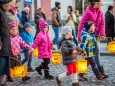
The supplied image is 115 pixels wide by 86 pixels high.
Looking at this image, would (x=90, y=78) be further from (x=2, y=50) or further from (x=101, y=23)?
(x=2, y=50)

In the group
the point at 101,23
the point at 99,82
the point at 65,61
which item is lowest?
the point at 99,82

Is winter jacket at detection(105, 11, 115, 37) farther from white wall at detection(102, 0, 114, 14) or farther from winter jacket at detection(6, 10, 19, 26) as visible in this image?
Answer: winter jacket at detection(6, 10, 19, 26)

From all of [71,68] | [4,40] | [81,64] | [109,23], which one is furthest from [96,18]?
[109,23]

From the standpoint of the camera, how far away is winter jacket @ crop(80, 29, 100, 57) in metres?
8.49

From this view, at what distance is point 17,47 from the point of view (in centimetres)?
864

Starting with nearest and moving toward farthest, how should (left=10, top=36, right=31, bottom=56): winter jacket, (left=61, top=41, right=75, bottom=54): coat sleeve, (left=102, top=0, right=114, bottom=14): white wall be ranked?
(left=61, top=41, right=75, bottom=54): coat sleeve, (left=10, top=36, right=31, bottom=56): winter jacket, (left=102, top=0, right=114, bottom=14): white wall

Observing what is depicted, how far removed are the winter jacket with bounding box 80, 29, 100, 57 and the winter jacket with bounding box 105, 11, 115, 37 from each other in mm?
6872

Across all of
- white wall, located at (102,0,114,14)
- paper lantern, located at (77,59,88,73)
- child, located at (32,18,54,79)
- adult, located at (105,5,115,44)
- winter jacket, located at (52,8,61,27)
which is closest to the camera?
paper lantern, located at (77,59,88,73)

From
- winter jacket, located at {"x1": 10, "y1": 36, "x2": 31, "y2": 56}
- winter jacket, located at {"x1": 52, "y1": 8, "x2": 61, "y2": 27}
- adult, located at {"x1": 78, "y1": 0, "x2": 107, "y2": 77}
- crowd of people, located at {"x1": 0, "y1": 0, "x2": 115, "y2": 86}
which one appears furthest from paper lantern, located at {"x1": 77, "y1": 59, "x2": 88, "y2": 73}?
winter jacket, located at {"x1": 52, "y1": 8, "x2": 61, "y2": 27}

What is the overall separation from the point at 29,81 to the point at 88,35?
156 cm

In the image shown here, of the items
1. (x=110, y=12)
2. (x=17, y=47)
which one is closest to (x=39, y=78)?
(x=17, y=47)

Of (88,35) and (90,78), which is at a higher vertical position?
(88,35)

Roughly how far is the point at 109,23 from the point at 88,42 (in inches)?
281

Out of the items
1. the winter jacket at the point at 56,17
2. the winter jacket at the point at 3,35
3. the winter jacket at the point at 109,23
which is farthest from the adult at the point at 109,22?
the winter jacket at the point at 3,35
